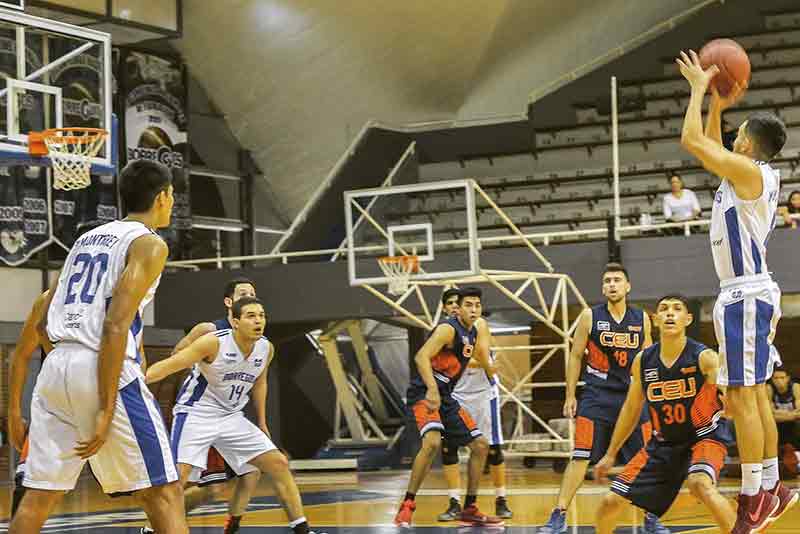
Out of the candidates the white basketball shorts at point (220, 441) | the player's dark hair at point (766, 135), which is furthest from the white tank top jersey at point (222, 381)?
the player's dark hair at point (766, 135)

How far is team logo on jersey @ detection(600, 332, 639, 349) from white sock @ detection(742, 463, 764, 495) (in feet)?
9.45

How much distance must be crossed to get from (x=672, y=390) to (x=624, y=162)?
14.4 metres

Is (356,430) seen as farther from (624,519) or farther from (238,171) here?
(624,519)

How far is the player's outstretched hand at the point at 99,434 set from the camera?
14.8 ft

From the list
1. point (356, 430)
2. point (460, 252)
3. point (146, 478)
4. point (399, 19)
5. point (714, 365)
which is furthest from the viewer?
point (399, 19)

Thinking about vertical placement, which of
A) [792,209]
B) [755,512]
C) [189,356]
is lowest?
[755,512]

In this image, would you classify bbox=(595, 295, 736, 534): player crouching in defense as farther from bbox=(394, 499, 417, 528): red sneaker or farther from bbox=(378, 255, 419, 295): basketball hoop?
bbox=(378, 255, 419, 295): basketball hoop

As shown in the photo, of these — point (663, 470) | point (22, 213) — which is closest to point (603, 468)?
point (663, 470)

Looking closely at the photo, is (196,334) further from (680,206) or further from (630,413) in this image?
(680,206)

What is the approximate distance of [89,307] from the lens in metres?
4.71

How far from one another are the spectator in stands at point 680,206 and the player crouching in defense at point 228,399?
1037 centimetres

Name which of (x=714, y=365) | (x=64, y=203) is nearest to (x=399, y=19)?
(x=64, y=203)

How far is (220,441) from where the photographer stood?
785cm

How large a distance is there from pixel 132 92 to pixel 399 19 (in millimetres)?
4503
